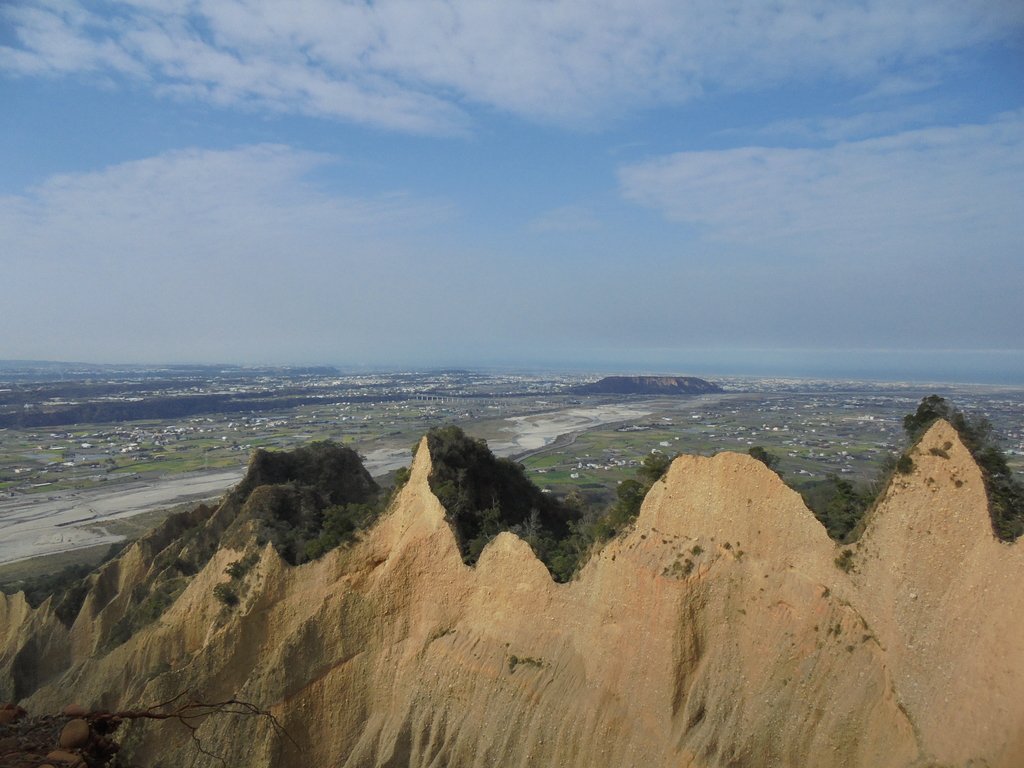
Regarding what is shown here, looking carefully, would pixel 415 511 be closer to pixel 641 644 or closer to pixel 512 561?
pixel 512 561

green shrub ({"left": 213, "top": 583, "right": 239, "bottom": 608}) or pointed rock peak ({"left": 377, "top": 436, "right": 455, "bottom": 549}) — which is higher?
pointed rock peak ({"left": 377, "top": 436, "right": 455, "bottom": 549})

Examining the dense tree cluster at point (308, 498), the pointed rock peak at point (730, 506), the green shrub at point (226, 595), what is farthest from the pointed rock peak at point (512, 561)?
the green shrub at point (226, 595)

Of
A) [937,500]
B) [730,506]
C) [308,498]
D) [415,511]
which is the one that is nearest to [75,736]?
[730,506]

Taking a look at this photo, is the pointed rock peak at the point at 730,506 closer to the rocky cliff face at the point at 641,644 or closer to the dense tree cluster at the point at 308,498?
the rocky cliff face at the point at 641,644

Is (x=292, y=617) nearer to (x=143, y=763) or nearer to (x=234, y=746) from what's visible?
(x=234, y=746)

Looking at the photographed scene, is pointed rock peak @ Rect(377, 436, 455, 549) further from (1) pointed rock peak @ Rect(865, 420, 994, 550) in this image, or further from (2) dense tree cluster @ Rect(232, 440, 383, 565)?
(1) pointed rock peak @ Rect(865, 420, 994, 550)

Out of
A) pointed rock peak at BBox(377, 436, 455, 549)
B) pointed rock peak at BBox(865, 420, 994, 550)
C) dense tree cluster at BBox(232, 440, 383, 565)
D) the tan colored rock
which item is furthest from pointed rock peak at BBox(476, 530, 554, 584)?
the tan colored rock

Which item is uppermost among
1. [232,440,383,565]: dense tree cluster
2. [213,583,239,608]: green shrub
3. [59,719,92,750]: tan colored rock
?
[59,719,92,750]: tan colored rock
